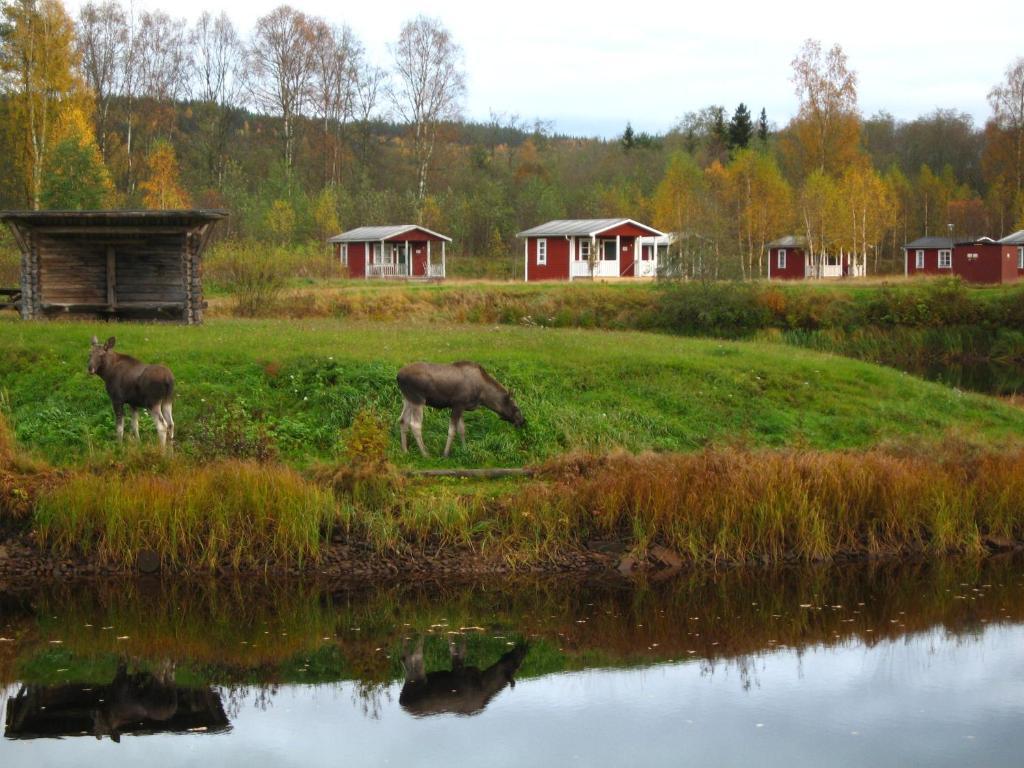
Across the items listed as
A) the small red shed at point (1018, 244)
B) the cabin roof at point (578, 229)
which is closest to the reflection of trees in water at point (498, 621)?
the cabin roof at point (578, 229)

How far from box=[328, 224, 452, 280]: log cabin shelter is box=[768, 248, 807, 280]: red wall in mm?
20876

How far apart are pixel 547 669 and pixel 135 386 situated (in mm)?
8978

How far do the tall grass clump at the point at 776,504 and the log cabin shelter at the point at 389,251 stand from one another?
44.9m

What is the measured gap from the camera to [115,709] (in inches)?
482

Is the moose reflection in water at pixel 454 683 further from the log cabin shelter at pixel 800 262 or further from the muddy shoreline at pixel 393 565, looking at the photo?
the log cabin shelter at pixel 800 262

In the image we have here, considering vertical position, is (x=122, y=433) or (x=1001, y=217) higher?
(x=1001, y=217)

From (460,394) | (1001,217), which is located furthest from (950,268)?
(460,394)

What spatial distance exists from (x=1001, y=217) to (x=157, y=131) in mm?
52846

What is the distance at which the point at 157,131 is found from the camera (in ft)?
233

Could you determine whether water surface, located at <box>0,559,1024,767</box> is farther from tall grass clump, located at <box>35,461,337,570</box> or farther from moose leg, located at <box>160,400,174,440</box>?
moose leg, located at <box>160,400,174,440</box>

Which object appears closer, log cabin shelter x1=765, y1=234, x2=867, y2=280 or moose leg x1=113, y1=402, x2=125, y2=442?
moose leg x1=113, y1=402, x2=125, y2=442

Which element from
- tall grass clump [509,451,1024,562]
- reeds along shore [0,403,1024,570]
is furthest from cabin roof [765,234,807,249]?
reeds along shore [0,403,1024,570]

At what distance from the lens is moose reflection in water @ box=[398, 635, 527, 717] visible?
12508 millimetres

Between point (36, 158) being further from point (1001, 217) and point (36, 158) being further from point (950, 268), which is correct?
point (1001, 217)
